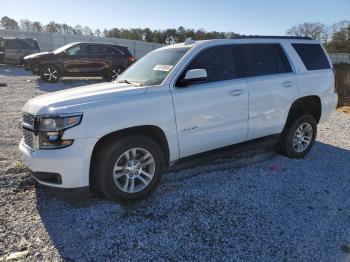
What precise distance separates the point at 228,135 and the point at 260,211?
1.15m

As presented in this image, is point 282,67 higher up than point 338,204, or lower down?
higher up

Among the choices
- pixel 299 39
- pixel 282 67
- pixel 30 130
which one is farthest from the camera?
pixel 299 39

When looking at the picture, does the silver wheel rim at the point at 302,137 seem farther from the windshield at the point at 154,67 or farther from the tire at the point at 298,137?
the windshield at the point at 154,67

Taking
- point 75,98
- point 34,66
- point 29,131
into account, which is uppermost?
point 34,66

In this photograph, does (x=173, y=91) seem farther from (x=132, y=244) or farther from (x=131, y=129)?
(x=132, y=244)

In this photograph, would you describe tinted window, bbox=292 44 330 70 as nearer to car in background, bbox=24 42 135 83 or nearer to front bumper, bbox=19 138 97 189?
front bumper, bbox=19 138 97 189

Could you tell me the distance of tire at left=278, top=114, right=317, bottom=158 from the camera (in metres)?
5.75

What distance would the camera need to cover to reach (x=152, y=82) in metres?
4.48

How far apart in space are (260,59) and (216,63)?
890mm

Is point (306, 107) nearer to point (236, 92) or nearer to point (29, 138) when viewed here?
point (236, 92)

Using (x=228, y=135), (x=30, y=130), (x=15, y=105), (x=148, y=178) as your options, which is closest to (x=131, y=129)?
(x=148, y=178)

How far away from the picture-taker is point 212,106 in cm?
455

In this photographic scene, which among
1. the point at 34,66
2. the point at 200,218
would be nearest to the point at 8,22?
the point at 34,66

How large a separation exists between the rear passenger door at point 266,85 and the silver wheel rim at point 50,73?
38.2ft
